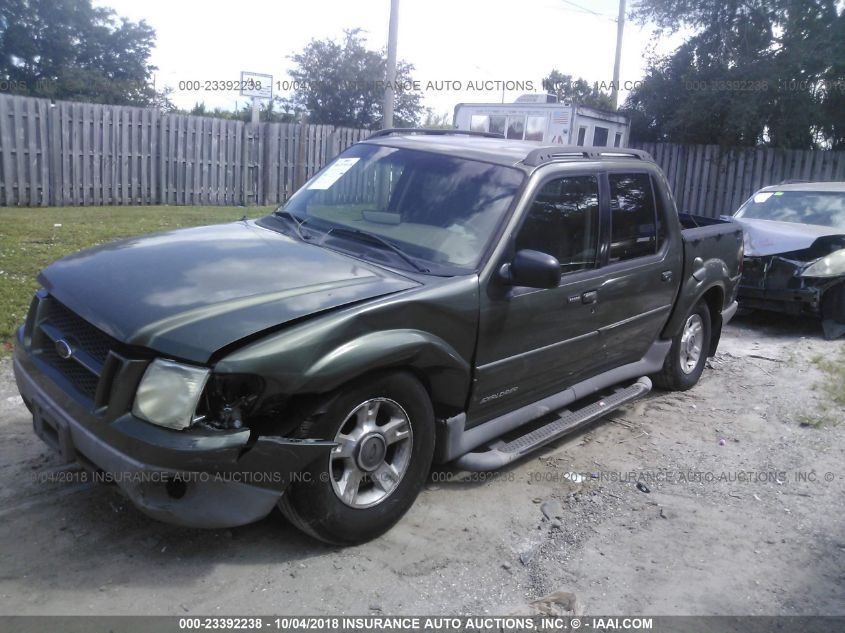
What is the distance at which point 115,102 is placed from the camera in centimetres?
2919

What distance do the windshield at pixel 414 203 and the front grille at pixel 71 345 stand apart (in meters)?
1.46

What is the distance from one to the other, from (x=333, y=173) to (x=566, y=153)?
1.52 metres

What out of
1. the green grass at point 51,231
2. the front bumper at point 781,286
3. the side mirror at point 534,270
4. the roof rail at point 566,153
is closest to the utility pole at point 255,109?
the green grass at point 51,231

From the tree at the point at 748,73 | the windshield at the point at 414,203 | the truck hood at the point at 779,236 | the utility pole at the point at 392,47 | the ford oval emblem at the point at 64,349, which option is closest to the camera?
the ford oval emblem at the point at 64,349

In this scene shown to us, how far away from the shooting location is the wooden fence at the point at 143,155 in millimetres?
13266

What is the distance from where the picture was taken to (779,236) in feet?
30.5

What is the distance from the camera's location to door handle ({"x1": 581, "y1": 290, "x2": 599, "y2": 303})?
187 inches

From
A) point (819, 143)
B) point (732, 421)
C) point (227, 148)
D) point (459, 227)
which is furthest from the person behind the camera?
point (819, 143)

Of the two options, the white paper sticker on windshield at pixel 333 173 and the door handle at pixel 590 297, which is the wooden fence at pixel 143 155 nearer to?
the white paper sticker on windshield at pixel 333 173

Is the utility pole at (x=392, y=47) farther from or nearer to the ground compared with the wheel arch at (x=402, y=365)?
farther from the ground

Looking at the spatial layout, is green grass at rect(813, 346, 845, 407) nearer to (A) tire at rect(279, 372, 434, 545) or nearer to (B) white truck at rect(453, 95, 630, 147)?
(A) tire at rect(279, 372, 434, 545)

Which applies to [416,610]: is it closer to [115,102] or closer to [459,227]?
[459,227]

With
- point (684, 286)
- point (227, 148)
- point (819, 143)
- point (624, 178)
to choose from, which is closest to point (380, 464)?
point (624, 178)

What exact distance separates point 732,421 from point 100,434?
4.73 metres
